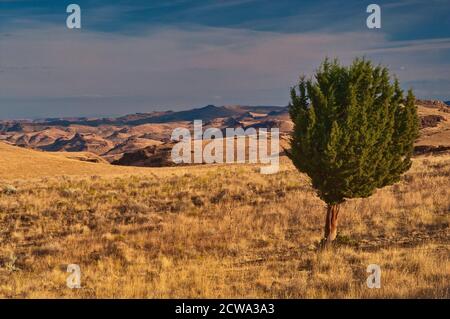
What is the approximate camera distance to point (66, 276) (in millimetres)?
13539

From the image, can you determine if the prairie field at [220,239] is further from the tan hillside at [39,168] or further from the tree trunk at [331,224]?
the tan hillside at [39,168]

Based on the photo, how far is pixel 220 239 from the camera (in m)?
18.0

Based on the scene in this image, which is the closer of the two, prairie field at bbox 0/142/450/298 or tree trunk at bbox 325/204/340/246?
prairie field at bbox 0/142/450/298

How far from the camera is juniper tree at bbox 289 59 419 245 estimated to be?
14.9 meters

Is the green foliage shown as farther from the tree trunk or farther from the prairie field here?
the prairie field

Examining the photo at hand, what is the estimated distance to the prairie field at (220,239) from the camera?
1158 centimetres

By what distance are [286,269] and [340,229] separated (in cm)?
583

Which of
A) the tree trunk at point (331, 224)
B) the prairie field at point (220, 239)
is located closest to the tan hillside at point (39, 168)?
the prairie field at point (220, 239)

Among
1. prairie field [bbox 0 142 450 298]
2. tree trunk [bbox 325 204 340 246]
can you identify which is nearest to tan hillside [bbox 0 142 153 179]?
prairie field [bbox 0 142 450 298]

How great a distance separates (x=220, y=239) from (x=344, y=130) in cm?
658

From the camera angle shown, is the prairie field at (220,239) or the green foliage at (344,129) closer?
the prairie field at (220,239)

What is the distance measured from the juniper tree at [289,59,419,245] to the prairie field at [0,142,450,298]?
92.2 inches
